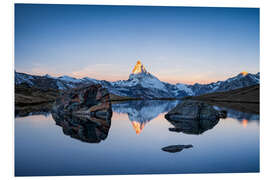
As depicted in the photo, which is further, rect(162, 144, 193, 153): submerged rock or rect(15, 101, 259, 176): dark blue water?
rect(162, 144, 193, 153): submerged rock

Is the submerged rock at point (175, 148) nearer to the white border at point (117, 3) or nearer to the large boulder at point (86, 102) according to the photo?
the white border at point (117, 3)

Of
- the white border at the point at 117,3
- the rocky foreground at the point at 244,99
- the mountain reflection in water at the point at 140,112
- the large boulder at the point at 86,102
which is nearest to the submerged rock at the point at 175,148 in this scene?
the white border at the point at 117,3

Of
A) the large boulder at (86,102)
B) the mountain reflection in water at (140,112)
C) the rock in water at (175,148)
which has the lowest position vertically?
the mountain reflection in water at (140,112)

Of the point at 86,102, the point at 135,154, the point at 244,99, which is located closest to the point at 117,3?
the point at 135,154

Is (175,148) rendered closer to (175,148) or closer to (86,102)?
(175,148)

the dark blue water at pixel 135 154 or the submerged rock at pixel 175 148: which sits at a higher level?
the submerged rock at pixel 175 148

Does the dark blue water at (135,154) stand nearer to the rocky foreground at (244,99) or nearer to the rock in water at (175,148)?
the rock in water at (175,148)

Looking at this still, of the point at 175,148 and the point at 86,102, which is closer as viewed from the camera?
the point at 175,148

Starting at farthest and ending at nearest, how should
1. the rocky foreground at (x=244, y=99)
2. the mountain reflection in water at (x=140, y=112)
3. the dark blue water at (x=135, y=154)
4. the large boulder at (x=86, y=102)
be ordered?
the large boulder at (x=86, y=102), the mountain reflection in water at (x=140, y=112), the rocky foreground at (x=244, y=99), the dark blue water at (x=135, y=154)

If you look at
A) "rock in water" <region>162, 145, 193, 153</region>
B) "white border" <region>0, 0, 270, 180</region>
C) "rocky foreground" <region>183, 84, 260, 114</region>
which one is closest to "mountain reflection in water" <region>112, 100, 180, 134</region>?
"rock in water" <region>162, 145, 193, 153</region>

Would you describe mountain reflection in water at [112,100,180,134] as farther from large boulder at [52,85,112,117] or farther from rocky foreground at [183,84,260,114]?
rocky foreground at [183,84,260,114]

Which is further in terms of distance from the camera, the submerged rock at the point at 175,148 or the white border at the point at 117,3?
the submerged rock at the point at 175,148

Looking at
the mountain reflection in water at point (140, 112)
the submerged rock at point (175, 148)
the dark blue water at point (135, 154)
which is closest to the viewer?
the dark blue water at point (135, 154)

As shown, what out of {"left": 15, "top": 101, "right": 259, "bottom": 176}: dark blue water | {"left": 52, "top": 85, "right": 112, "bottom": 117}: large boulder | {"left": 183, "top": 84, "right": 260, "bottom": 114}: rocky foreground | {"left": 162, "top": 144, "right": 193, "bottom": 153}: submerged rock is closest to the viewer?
{"left": 15, "top": 101, "right": 259, "bottom": 176}: dark blue water
